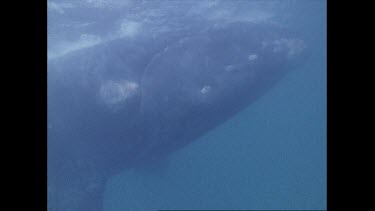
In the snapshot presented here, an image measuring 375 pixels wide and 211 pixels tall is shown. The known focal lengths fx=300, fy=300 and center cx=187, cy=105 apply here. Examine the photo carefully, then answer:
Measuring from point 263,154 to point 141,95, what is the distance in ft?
289

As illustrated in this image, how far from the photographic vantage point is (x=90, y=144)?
52.4ft

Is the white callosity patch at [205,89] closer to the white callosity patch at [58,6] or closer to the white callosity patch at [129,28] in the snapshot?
the white callosity patch at [129,28]

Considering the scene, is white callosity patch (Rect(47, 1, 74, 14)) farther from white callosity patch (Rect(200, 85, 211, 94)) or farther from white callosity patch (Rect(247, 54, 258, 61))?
white callosity patch (Rect(247, 54, 258, 61))

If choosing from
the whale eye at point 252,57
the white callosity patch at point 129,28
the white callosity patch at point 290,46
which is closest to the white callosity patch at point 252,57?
the whale eye at point 252,57

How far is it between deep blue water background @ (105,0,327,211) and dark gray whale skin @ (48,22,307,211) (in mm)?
12123

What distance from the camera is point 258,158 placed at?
311 feet

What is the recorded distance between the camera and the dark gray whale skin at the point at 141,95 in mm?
15234

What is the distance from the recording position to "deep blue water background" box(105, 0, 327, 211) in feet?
176

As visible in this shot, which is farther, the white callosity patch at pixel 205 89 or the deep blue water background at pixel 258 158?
the deep blue water background at pixel 258 158

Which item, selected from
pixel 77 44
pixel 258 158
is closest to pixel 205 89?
pixel 77 44

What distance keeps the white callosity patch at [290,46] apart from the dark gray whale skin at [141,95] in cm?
9

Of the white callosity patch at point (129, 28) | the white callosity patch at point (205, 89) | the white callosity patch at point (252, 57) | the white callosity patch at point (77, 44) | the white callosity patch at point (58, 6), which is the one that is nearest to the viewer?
the white callosity patch at point (58, 6)

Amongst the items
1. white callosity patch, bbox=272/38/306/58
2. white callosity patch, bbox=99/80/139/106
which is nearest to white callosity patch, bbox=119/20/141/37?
white callosity patch, bbox=99/80/139/106
